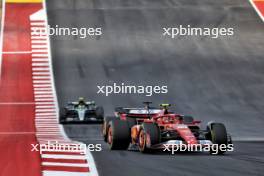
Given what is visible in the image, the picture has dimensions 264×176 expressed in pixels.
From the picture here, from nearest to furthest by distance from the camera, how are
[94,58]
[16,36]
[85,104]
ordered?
[85,104], [94,58], [16,36]

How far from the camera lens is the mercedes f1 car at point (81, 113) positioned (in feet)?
117

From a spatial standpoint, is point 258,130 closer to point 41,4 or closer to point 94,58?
point 94,58

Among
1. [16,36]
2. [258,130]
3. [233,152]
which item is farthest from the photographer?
[16,36]

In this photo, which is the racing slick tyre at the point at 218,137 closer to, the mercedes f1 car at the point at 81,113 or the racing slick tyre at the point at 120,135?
the racing slick tyre at the point at 120,135

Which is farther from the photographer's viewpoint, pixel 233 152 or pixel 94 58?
pixel 94 58

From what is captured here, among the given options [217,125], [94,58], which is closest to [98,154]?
[217,125]

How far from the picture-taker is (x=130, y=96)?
41312 millimetres

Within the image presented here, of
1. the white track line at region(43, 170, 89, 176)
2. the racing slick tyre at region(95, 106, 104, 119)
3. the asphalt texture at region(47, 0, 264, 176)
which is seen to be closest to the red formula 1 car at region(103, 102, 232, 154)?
the asphalt texture at region(47, 0, 264, 176)

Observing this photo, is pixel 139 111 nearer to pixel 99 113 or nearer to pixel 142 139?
pixel 142 139

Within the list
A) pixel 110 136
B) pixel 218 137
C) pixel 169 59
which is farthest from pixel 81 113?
pixel 218 137

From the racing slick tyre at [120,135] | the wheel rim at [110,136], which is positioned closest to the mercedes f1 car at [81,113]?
the wheel rim at [110,136]

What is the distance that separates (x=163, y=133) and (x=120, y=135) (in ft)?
4.10

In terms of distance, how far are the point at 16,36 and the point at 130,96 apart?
45.9ft

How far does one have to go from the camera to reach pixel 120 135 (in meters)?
23.1
